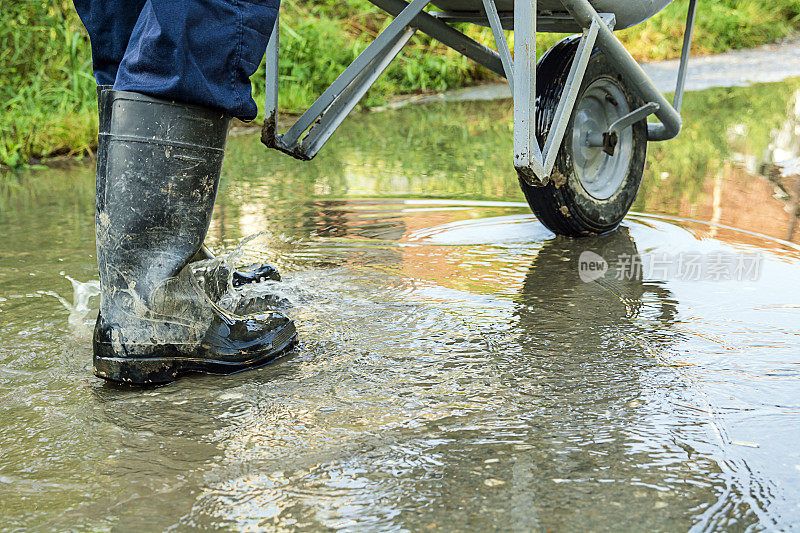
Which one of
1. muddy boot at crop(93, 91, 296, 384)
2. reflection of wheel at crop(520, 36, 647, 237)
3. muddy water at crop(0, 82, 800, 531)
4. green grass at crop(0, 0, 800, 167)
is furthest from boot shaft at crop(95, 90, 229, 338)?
green grass at crop(0, 0, 800, 167)

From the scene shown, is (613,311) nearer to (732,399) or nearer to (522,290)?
(522,290)

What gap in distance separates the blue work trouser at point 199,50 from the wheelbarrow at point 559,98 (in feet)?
2.51

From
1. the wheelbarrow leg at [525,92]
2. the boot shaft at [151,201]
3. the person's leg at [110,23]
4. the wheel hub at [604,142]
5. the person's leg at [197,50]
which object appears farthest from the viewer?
the wheel hub at [604,142]

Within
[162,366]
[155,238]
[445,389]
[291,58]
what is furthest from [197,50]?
[291,58]

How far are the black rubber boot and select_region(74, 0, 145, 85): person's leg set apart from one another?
0.08 m

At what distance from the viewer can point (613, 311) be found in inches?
87.7

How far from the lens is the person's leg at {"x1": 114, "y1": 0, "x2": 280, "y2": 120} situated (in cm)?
164

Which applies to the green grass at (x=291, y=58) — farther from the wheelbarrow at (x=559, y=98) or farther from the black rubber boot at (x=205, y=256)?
the black rubber boot at (x=205, y=256)

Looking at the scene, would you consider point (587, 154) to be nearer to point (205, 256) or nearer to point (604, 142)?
point (604, 142)

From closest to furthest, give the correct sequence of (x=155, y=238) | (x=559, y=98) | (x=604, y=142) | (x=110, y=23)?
(x=155, y=238)
(x=110, y=23)
(x=559, y=98)
(x=604, y=142)

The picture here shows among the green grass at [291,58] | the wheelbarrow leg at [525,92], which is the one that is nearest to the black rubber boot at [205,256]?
the wheelbarrow leg at [525,92]

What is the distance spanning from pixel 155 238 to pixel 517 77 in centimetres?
106

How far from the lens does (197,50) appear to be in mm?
1673

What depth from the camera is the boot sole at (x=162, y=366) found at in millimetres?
1790
